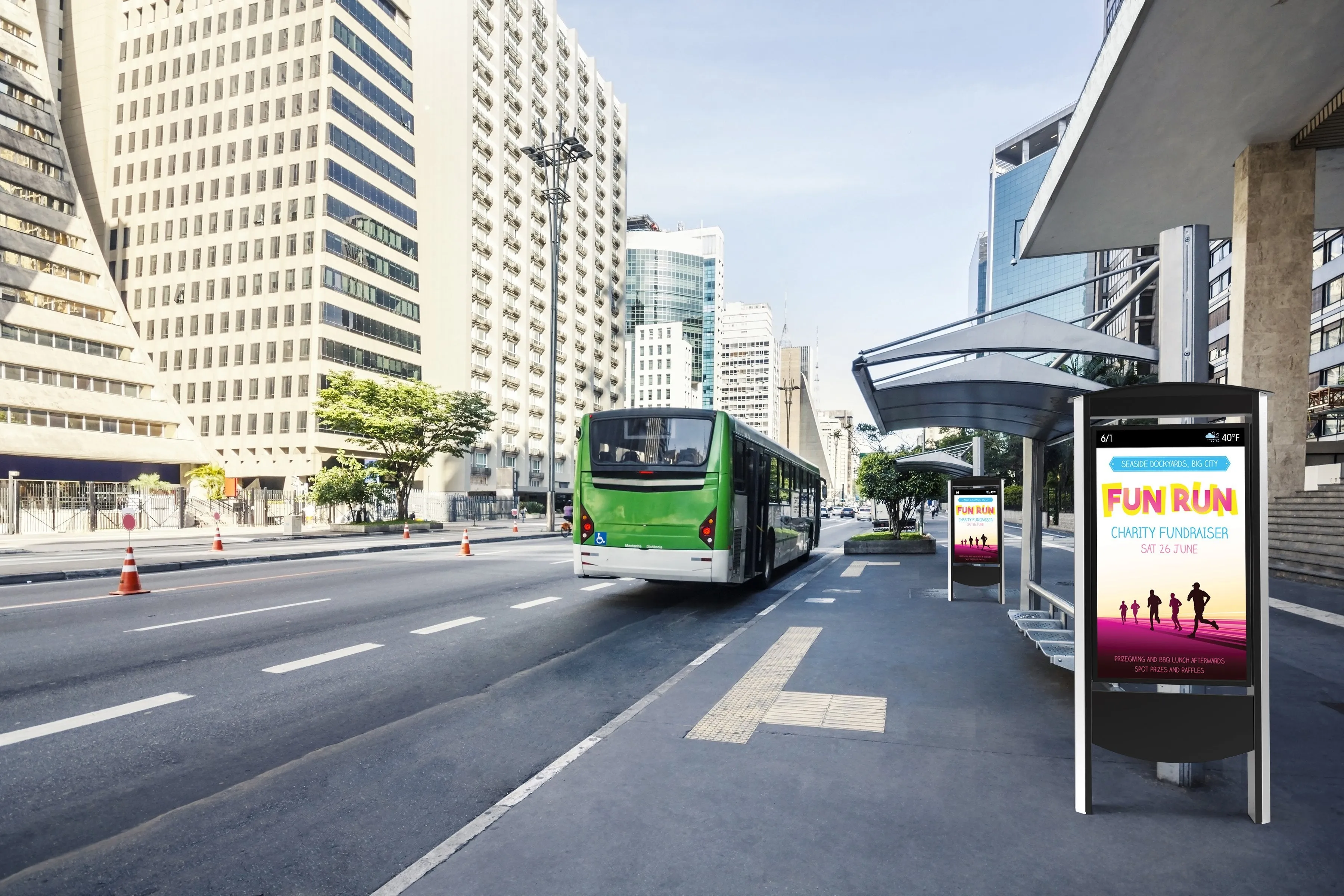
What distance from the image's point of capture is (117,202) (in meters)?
60.9

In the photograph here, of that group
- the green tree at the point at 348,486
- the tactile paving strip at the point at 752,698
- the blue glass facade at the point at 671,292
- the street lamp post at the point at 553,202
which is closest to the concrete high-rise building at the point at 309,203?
the street lamp post at the point at 553,202

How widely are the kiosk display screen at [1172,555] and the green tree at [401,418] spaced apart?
1551 inches

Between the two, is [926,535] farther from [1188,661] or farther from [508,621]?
[1188,661]

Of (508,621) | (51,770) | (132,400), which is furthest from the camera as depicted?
(132,400)

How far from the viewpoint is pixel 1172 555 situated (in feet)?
13.4

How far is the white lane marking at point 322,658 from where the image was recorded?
745 cm

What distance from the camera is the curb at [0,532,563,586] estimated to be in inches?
597

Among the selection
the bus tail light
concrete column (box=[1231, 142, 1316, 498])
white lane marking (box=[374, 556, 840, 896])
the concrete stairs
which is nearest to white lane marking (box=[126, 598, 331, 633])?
the bus tail light

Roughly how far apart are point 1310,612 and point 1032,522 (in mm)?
4122

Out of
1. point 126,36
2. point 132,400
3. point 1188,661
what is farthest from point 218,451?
point 1188,661

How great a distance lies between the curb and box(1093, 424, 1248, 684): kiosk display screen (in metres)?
18.2

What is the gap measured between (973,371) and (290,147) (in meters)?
59.1

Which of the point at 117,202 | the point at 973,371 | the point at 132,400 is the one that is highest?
the point at 117,202

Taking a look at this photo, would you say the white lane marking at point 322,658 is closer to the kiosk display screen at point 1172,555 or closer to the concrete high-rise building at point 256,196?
the kiosk display screen at point 1172,555
